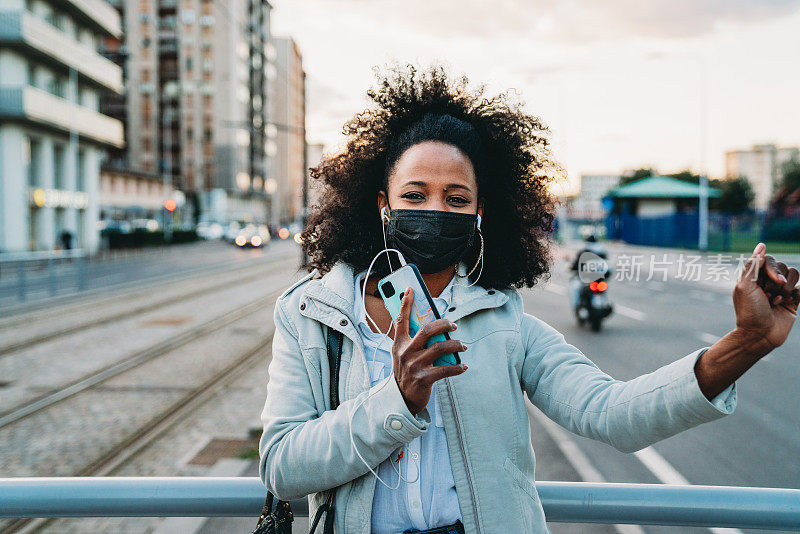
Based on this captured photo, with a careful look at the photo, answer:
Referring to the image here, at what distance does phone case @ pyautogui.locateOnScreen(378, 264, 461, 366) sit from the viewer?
1.29 meters

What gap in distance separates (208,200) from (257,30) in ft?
95.0

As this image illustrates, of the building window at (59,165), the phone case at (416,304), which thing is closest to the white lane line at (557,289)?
the phone case at (416,304)

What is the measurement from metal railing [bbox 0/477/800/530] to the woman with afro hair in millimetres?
181

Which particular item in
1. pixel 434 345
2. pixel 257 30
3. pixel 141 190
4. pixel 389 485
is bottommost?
pixel 389 485

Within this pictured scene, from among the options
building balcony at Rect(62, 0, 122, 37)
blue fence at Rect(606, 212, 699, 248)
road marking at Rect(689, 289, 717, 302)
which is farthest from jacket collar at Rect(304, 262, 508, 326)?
building balcony at Rect(62, 0, 122, 37)

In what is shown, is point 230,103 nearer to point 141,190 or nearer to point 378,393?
point 141,190

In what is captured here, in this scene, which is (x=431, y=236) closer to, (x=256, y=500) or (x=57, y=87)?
(x=256, y=500)

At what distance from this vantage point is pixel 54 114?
33312mm

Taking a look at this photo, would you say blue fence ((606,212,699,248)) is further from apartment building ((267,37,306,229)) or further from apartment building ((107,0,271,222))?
apartment building ((267,37,306,229))

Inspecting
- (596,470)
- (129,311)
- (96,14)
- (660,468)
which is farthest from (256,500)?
(96,14)

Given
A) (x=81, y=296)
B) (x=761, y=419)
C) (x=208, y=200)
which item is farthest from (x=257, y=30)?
(x=761, y=419)

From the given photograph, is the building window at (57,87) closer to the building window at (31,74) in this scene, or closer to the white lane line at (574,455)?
the building window at (31,74)

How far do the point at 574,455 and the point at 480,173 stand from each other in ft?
12.6

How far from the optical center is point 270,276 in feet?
72.1
